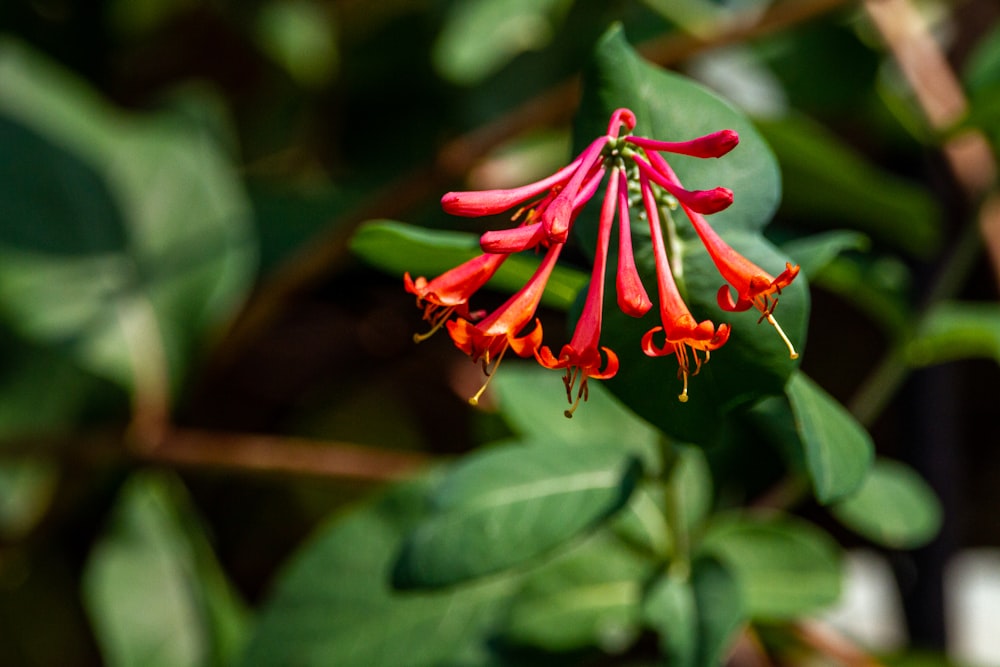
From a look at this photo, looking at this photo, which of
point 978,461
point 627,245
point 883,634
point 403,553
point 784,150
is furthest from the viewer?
point 883,634

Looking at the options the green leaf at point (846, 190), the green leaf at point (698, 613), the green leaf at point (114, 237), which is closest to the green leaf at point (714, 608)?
the green leaf at point (698, 613)

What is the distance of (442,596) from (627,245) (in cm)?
34

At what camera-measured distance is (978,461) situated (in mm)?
914

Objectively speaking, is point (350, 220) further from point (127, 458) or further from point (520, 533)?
point (520, 533)

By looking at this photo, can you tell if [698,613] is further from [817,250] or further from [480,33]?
[480,33]

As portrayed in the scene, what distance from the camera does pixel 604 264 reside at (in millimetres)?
322

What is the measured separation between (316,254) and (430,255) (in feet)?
1.33

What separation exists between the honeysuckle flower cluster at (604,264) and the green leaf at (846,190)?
0.41 meters

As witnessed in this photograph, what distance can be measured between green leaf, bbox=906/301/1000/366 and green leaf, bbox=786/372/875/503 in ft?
0.61

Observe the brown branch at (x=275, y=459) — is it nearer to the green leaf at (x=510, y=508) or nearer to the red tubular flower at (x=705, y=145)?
the green leaf at (x=510, y=508)

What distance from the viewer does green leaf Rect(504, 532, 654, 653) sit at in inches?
21.8

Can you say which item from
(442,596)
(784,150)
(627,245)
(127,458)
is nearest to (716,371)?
(627,245)

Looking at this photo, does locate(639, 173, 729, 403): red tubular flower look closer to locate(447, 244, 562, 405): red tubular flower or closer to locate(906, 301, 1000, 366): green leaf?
locate(447, 244, 562, 405): red tubular flower

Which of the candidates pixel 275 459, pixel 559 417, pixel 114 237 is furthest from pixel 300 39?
pixel 559 417
